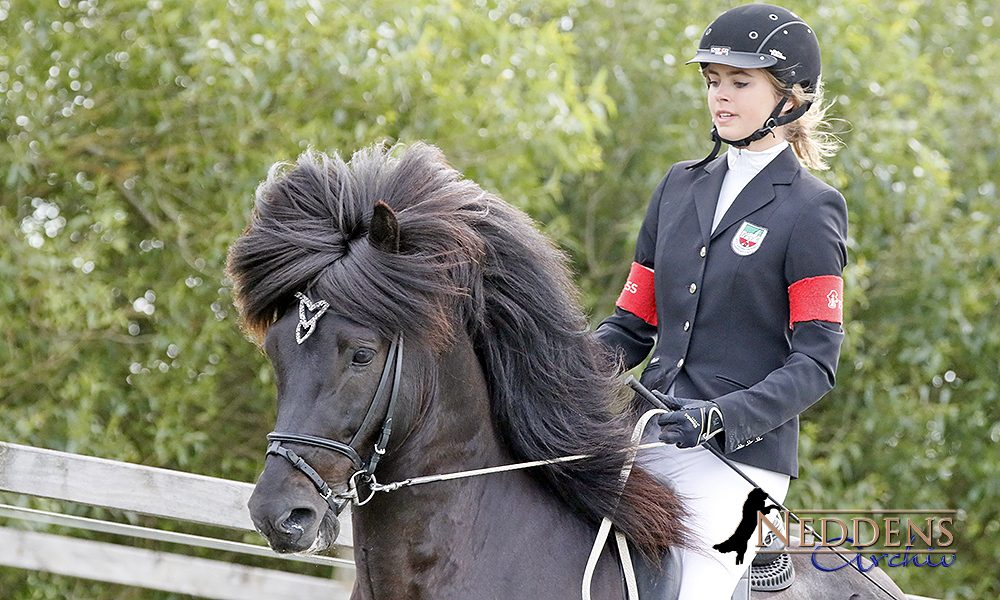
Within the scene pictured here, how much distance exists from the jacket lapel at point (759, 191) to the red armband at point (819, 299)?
0.24 metres

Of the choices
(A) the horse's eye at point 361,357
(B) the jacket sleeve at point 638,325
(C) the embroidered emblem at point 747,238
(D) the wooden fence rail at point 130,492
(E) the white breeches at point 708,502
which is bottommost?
(D) the wooden fence rail at point 130,492

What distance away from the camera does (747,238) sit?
2451 millimetres

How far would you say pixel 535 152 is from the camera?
5.31 m

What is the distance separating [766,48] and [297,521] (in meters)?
Answer: 1.57

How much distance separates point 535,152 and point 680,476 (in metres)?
3.09

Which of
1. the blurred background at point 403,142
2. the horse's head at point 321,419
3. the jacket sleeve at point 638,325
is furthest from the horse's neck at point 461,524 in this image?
the blurred background at point 403,142

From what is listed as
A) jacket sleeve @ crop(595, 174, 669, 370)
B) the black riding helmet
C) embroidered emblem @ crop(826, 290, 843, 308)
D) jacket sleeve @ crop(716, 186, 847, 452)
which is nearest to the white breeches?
jacket sleeve @ crop(716, 186, 847, 452)

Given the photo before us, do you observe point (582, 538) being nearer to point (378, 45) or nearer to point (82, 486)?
point (82, 486)

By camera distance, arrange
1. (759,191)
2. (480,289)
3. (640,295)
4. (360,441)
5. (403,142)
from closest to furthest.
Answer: (360,441) → (480,289) → (759,191) → (640,295) → (403,142)

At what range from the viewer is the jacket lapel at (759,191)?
2.49 m

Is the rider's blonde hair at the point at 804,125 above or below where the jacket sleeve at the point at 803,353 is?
above

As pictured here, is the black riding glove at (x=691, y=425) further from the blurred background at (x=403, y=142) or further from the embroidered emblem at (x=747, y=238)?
the blurred background at (x=403, y=142)

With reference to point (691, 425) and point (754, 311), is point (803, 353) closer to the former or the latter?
point (754, 311)

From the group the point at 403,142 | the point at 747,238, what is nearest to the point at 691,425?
the point at 747,238
